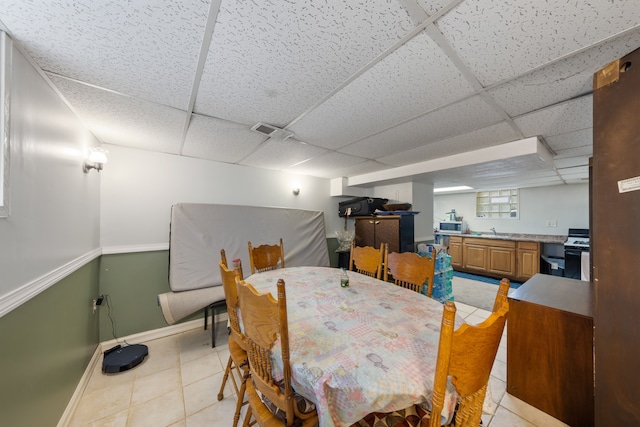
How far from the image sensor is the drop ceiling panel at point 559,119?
1468mm

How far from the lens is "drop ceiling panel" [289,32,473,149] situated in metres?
1.08

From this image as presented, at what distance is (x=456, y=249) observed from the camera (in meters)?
5.32

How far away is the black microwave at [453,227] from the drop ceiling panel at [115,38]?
20.5 feet

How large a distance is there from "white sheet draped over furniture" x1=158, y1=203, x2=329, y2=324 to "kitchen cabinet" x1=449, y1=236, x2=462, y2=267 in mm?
3573

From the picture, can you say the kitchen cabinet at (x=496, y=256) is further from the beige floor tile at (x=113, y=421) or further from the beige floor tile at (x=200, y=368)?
the beige floor tile at (x=113, y=421)

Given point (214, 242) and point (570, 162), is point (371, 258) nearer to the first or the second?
point (214, 242)

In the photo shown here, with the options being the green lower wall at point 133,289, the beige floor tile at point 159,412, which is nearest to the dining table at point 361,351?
the beige floor tile at point 159,412

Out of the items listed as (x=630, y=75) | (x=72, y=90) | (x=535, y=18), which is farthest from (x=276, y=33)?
(x=630, y=75)

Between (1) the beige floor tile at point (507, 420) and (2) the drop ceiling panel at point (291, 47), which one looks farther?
(1) the beige floor tile at point (507, 420)

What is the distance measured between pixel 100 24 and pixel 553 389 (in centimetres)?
Answer: 324

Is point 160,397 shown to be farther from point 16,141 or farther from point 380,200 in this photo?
point 380,200

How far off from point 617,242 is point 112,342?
155 inches

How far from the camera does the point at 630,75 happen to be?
98cm

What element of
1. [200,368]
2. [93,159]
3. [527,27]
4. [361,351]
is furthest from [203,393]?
[527,27]
